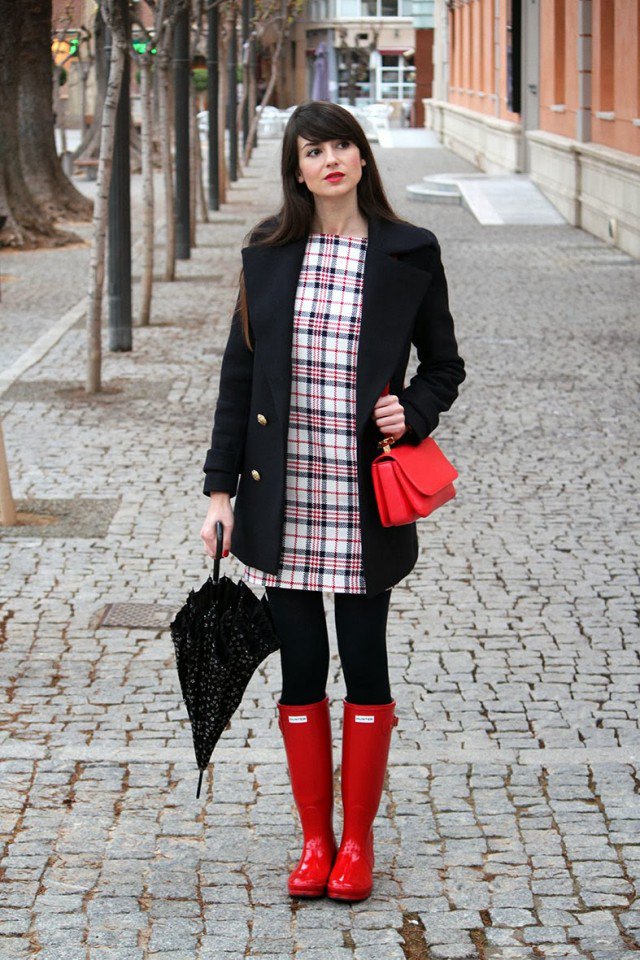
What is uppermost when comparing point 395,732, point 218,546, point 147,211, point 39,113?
point 39,113

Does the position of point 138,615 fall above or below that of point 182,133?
below

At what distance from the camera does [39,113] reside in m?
22.1

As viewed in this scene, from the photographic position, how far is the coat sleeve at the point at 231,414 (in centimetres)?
387

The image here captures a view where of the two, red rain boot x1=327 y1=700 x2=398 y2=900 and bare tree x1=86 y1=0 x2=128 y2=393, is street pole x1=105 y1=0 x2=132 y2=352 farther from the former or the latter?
red rain boot x1=327 y1=700 x2=398 y2=900

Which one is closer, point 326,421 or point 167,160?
point 326,421

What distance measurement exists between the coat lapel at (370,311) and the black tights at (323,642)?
1.40 ft

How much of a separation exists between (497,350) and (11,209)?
10671 millimetres

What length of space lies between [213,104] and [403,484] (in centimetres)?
2249

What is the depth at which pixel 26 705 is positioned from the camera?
5.34 meters

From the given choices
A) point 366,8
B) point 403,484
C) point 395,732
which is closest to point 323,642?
point 403,484

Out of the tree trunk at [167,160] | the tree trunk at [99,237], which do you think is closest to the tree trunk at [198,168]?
the tree trunk at [167,160]

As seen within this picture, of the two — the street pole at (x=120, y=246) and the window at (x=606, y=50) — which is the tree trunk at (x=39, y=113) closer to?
the window at (x=606, y=50)

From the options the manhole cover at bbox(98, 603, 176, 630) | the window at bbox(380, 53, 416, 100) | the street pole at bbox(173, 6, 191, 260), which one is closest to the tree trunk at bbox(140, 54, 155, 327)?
the street pole at bbox(173, 6, 191, 260)

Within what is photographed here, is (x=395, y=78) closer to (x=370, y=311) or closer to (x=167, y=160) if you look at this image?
(x=167, y=160)
